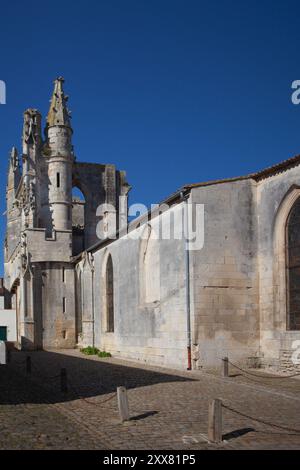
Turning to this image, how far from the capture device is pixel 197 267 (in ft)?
50.7

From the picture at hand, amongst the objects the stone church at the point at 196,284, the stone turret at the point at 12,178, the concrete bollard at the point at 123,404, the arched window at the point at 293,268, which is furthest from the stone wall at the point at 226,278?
the stone turret at the point at 12,178

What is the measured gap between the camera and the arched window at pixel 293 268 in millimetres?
14711

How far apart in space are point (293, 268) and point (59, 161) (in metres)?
20.7

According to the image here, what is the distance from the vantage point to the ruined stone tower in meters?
28.4

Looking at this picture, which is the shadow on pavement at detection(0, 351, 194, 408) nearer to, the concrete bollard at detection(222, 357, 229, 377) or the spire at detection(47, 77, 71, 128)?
the concrete bollard at detection(222, 357, 229, 377)

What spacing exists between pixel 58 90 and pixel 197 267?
21306 mm

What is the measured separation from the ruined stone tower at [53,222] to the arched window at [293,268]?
44.2 feet

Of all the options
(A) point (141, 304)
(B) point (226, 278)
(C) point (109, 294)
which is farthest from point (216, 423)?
(C) point (109, 294)

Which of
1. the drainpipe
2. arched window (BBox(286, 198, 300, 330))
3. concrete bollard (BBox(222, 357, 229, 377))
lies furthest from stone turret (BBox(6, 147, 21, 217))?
concrete bollard (BBox(222, 357, 229, 377))

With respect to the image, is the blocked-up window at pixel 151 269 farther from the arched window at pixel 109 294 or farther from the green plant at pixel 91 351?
the green plant at pixel 91 351

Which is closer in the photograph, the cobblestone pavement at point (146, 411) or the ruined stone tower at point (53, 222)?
the cobblestone pavement at point (146, 411)

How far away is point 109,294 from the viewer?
24812mm

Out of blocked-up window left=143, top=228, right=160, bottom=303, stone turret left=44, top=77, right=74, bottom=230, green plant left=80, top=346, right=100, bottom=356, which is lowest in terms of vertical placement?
green plant left=80, top=346, right=100, bottom=356

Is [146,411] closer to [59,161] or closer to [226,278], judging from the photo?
[226,278]
